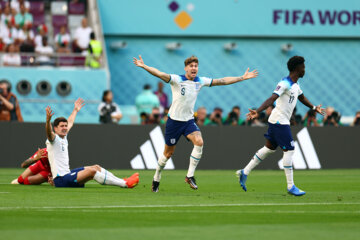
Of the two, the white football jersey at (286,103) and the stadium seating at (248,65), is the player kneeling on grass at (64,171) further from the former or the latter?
the stadium seating at (248,65)

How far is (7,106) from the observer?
2222 cm

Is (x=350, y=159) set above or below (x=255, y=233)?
below

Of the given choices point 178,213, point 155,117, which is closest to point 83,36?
point 155,117

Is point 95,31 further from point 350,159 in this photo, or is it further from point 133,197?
point 133,197

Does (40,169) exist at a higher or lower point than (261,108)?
lower

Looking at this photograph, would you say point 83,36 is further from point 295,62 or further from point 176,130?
point 295,62

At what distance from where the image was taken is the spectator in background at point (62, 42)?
28.8m

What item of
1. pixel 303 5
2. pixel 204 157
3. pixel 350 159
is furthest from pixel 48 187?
pixel 303 5

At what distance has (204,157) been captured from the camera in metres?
23.2

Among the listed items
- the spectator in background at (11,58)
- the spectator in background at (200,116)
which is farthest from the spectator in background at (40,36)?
the spectator in background at (200,116)

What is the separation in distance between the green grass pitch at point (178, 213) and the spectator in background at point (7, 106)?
7608mm

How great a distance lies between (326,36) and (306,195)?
22472mm

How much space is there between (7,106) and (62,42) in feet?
23.1

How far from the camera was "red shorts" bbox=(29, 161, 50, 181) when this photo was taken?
598 inches
